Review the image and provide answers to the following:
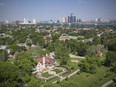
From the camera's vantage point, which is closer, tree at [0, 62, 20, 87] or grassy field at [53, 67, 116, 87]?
tree at [0, 62, 20, 87]

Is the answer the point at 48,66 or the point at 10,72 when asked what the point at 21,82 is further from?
the point at 48,66

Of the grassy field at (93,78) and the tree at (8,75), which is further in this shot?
the grassy field at (93,78)

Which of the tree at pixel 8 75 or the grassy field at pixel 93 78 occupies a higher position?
the tree at pixel 8 75

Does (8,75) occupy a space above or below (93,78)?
above

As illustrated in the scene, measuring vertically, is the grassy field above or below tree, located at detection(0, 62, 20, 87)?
below

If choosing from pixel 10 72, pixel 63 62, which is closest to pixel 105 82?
pixel 63 62

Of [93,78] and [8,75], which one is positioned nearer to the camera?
[8,75]

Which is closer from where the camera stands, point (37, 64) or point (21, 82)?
point (21, 82)

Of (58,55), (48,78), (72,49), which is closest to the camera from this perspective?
(48,78)
